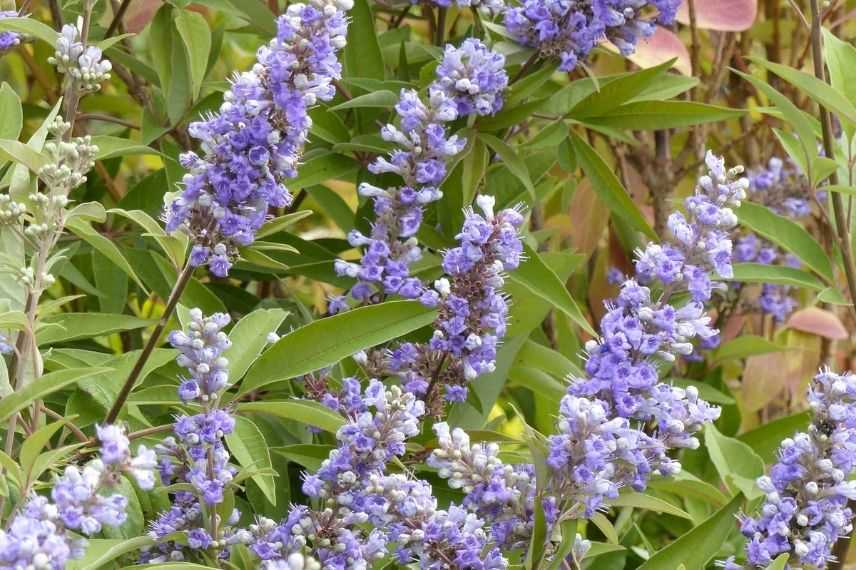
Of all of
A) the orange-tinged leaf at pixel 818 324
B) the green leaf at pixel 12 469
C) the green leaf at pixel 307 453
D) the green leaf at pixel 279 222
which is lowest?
the orange-tinged leaf at pixel 818 324

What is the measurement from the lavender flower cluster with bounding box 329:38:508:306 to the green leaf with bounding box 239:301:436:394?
0.16 meters

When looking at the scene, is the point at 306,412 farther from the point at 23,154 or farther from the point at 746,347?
the point at 746,347

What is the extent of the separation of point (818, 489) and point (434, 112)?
34.7 inches

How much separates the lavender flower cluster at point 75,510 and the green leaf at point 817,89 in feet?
4.87

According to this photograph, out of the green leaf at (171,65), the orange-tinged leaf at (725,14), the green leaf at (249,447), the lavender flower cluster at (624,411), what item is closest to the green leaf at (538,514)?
the lavender flower cluster at (624,411)

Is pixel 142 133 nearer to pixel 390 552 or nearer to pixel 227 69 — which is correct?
pixel 390 552

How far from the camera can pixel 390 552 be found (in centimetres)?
205

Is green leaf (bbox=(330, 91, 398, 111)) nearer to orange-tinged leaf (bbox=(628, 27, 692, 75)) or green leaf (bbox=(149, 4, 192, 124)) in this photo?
green leaf (bbox=(149, 4, 192, 124))

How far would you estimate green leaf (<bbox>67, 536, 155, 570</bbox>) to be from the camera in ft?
5.72

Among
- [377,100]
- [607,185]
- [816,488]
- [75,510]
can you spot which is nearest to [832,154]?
[607,185]

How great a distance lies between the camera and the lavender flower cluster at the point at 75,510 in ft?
4.56

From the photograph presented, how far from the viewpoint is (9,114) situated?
2504mm

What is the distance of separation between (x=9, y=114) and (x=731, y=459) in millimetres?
1599

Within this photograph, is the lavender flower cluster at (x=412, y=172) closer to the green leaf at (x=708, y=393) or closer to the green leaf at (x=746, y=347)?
the green leaf at (x=708, y=393)
